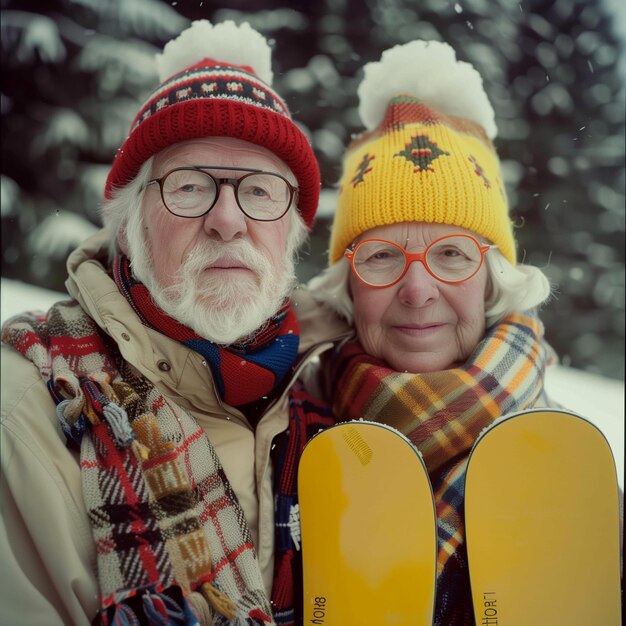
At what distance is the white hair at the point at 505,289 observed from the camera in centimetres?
196

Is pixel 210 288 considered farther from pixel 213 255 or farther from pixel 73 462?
pixel 73 462

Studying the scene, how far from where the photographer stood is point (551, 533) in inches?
53.2

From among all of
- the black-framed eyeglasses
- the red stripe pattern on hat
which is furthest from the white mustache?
the red stripe pattern on hat

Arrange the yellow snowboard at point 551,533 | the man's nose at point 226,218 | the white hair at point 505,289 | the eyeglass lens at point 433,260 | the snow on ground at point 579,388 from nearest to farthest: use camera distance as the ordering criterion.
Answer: the yellow snowboard at point 551,533 → the man's nose at point 226,218 → the eyeglass lens at point 433,260 → the white hair at point 505,289 → the snow on ground at point 579,388

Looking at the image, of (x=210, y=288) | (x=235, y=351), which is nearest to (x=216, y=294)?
(x=210, y=288)

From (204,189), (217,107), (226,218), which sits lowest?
(226,218)

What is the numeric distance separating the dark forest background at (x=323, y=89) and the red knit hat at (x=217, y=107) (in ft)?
0.23

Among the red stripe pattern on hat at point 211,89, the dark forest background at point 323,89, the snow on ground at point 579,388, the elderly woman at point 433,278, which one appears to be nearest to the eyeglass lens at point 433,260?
the elderly woman at point 433,278

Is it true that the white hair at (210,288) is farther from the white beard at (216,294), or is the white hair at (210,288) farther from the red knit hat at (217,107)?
the red knit hat at (217,107)

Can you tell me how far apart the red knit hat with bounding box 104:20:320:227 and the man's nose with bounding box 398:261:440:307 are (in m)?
0.48

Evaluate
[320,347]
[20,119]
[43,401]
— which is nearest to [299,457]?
[320,347]

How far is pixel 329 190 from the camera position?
7.56 feet

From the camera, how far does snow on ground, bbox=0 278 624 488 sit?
6.95 ft

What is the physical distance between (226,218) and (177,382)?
52 centimetres
